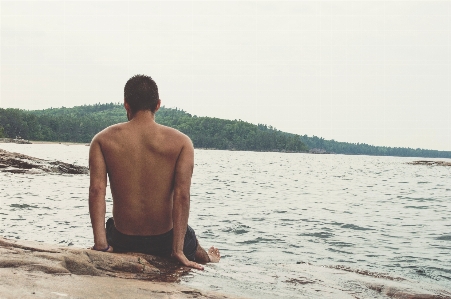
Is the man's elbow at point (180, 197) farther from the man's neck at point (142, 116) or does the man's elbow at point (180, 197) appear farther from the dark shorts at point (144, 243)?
the man's neck at point (142, 116)

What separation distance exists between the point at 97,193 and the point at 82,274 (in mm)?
940

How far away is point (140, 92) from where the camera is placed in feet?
14.6

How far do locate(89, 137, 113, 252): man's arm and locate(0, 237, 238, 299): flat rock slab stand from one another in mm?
301

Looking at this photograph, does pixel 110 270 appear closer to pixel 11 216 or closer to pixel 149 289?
pixel 149 289

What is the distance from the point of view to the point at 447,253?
9852mm

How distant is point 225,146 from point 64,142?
68.7m

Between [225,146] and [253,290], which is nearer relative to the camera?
[253,290]

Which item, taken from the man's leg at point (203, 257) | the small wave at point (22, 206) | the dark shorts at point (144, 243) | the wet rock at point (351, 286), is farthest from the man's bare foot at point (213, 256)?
the small wave at point (22, 206)

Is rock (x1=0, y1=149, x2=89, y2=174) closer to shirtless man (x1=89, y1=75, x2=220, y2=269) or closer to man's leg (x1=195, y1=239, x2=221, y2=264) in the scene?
man's leg (x1=195, y1=239, x2=221, y2=264)

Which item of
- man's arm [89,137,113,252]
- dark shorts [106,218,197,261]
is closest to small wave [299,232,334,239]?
dark shorts [106,218,197,261]

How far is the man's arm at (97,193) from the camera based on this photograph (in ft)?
14.6

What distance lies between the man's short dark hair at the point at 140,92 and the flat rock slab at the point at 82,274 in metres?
1.45

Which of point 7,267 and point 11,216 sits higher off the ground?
point 7,267

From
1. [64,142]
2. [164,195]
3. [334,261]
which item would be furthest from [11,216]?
[64,142]
